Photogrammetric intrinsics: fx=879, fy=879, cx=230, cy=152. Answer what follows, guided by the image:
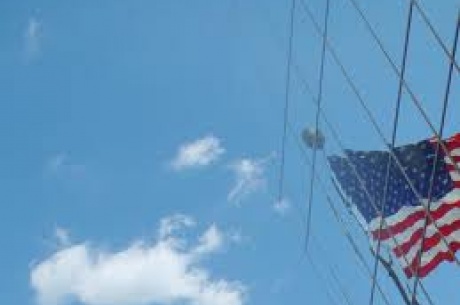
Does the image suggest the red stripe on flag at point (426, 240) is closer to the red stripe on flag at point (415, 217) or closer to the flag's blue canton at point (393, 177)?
the red stripe on flag at point (415, 217)

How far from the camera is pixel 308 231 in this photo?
41.5 feet

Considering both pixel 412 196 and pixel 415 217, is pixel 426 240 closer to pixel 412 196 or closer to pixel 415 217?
pixel 415 217

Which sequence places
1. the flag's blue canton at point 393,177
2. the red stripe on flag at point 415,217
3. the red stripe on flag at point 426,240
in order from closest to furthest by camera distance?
the red stripe on flag at point 426,240
the red stripe on flag at point 415,217
the flag's blue canton at point 393,177

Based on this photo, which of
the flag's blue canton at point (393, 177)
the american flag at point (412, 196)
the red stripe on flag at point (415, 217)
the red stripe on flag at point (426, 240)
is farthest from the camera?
the flag's blue canton at point (393, 177)

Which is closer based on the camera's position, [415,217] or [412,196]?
[415,217]

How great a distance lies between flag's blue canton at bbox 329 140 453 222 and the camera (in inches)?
609

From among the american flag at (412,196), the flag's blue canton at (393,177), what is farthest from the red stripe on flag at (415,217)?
the flag's blue canton at (393,177)

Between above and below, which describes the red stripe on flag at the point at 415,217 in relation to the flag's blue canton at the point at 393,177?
below

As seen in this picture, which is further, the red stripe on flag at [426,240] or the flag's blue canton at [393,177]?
the flag's blue canton at [393,177]

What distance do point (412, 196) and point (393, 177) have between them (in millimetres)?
697

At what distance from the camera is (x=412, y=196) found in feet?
50.5

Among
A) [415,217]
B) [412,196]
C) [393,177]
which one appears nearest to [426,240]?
[415,217]

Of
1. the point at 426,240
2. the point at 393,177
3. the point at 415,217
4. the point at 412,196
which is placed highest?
the point at 393,177

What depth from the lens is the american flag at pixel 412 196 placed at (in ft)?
48.0
